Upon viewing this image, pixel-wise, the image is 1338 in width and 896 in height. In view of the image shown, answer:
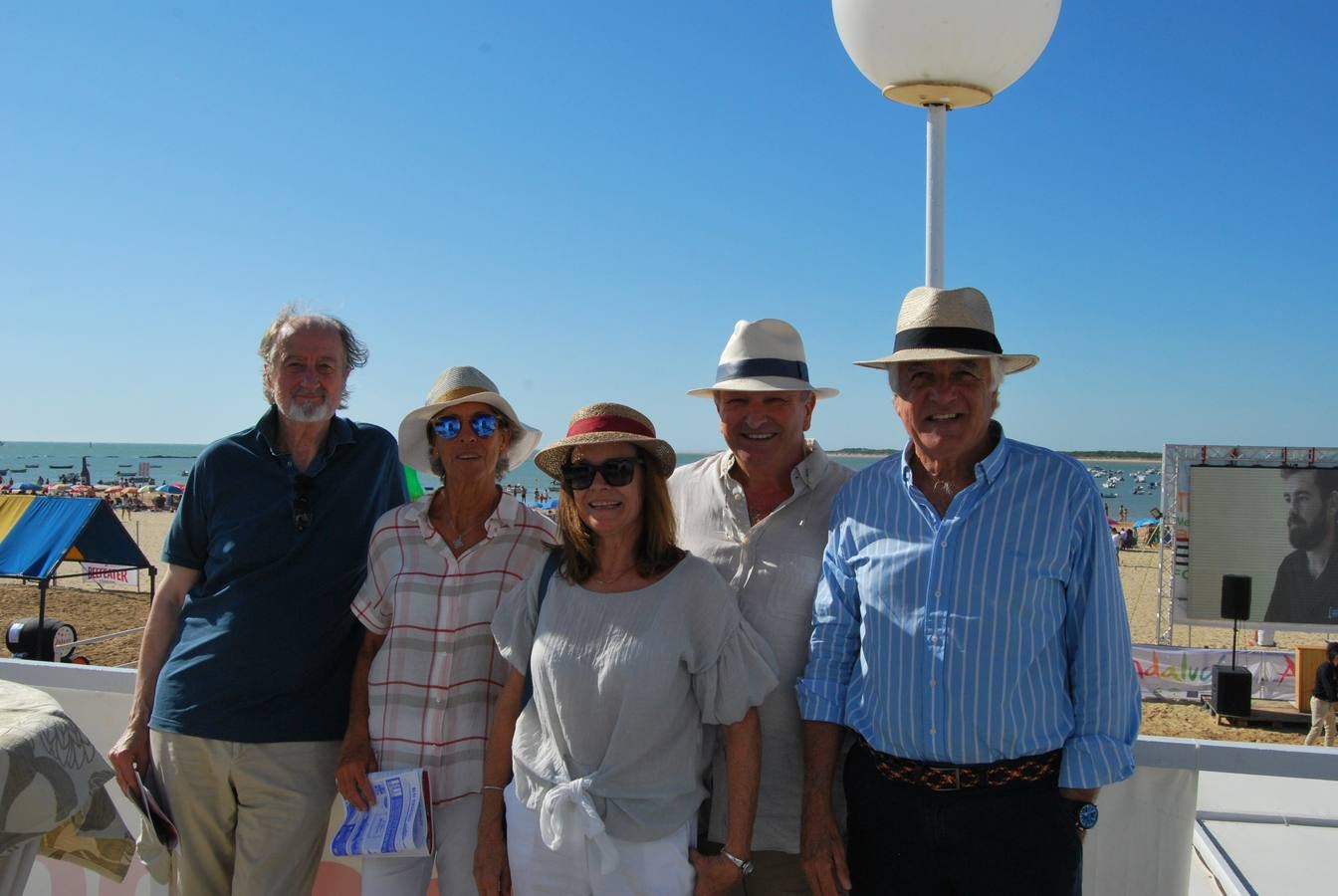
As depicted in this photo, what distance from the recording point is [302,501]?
8.91 feet

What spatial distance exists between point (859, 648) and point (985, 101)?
1.96 metres

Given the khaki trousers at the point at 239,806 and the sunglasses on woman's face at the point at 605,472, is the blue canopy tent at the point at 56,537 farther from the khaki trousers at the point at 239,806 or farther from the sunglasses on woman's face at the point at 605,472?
the sunglasses on woman's face at the point at 605,472

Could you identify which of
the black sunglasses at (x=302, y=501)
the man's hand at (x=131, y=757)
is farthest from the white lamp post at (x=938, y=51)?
the man's hand at (x=131, y=757)

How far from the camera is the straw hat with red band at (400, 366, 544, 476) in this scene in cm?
263

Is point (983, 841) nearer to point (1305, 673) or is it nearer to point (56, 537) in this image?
point (1305, 673)

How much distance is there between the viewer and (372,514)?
9.32 ft

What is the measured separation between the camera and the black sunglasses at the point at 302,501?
2697 millimetres

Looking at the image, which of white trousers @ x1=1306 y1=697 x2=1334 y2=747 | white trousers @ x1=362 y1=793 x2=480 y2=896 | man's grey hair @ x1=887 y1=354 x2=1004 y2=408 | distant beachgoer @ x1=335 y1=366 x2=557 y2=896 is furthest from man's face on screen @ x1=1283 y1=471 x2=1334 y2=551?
white trousers @ x1=362 y1=793 x2=480 y2=896

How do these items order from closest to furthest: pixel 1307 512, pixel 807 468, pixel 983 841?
pixel 983 841
pixel 807 468
pixel 1307 512

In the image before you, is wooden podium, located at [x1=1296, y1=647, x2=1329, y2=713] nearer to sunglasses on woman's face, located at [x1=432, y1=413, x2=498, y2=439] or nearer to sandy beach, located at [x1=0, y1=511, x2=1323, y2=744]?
sandy beach, located at [x1=0, y1=511, x2=1323, y2=744]

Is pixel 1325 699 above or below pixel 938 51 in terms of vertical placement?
below

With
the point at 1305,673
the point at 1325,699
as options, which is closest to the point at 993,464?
the point at 1325,699

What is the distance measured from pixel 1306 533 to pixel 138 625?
53.3ft

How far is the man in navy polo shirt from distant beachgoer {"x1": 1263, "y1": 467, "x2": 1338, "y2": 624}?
530 inches
